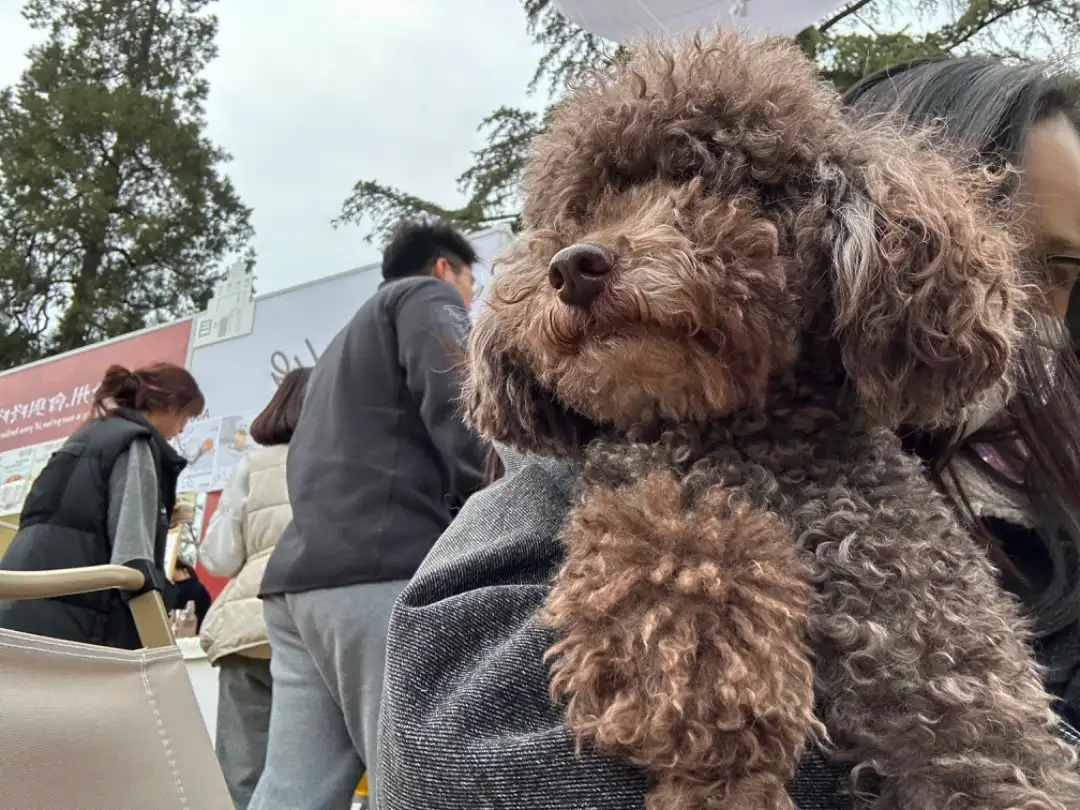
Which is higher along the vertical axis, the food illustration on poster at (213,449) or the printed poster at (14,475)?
the printed poster at (14,475)

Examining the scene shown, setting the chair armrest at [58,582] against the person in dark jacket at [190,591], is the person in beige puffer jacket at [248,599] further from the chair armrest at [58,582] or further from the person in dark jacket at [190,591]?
the person in dark jacket at [190,591]

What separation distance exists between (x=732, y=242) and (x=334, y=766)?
1.93 meters

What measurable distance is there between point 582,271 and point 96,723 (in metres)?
0.93

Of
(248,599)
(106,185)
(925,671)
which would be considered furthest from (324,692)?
(106,185)

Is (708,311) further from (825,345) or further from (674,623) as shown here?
(674,623)

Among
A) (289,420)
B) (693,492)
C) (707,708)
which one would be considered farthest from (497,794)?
(289,420)

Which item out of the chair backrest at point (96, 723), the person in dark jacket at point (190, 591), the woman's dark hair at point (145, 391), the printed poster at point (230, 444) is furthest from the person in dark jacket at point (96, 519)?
the printed poster at point (230, 444)

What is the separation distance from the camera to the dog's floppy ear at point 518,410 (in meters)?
1.24

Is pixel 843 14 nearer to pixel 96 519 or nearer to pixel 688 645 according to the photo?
pixel 96 519

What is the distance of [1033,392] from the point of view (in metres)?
Result: 1.34

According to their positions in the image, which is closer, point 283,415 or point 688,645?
point 688,645

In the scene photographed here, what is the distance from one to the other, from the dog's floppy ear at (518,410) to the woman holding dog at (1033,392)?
1.66 ft

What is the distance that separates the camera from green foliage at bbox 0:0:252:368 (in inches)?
694

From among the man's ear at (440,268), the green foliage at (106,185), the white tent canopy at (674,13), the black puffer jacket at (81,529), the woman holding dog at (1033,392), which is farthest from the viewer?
the green foliage at (106,185)
